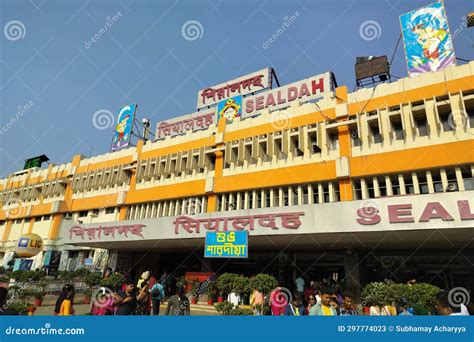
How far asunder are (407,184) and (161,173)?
689 inches

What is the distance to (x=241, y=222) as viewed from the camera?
14.4 meters

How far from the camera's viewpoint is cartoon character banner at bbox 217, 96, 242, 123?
23203 millimetres

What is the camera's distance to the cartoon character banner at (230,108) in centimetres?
2320

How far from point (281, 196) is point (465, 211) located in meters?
9.35

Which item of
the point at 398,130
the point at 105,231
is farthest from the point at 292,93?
the point at 105,231

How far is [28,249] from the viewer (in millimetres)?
24766

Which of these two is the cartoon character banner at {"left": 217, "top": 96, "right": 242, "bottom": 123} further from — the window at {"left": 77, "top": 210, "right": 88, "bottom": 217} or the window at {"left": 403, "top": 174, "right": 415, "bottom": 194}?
the window at {"left": 77, "top": 210, "right": 88, "bottom": 217}

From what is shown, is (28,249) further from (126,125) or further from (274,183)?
(274,183)

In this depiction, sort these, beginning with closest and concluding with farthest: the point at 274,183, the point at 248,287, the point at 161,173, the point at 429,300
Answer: the point at 429,300
the point at 248,287
the point at 274,183
the point at 161,173

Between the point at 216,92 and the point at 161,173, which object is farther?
the point at 216,92

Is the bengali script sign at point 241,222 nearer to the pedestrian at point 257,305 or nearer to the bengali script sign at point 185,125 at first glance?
Result: the pedestrian at point 257,305

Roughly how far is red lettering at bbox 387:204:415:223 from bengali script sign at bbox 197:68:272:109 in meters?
14.9

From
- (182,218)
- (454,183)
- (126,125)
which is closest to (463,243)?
(454,183)

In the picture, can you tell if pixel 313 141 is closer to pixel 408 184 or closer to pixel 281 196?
pixel 281 196
